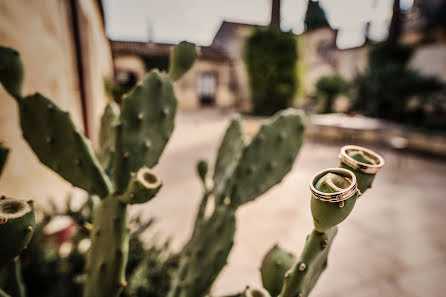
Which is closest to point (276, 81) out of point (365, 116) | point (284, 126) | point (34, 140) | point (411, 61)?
point (365, 116)

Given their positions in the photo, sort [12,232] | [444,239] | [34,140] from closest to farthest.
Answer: [12,232] < [34,140] < [444,239]

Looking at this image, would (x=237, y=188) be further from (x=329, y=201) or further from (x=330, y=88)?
(x=330, y=88)

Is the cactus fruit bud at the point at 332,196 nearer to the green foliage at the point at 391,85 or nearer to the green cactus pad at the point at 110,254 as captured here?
the green cactus pad at the point at 110,254

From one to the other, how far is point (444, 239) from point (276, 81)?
529 cm

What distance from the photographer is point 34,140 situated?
652 millimetres

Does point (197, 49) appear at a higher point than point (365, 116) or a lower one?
higher

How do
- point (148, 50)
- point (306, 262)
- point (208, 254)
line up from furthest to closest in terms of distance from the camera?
point (148, 50), point (208, 254), point (306, 262)

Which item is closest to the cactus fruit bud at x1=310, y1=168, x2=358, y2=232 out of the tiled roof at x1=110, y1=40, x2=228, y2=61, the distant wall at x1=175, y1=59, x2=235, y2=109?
the tiled roof at x1=110, y1=40, x2=228, y2=61

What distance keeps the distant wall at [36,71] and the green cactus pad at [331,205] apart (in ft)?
4.66

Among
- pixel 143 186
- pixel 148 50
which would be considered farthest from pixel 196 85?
pixel 143 186

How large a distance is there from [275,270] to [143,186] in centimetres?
41

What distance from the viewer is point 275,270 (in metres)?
0.64

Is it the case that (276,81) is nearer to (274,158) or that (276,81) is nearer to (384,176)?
(384,176)

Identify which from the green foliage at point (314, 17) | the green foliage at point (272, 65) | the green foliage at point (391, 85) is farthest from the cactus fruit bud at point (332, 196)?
the green foliage at point (314, 17)
